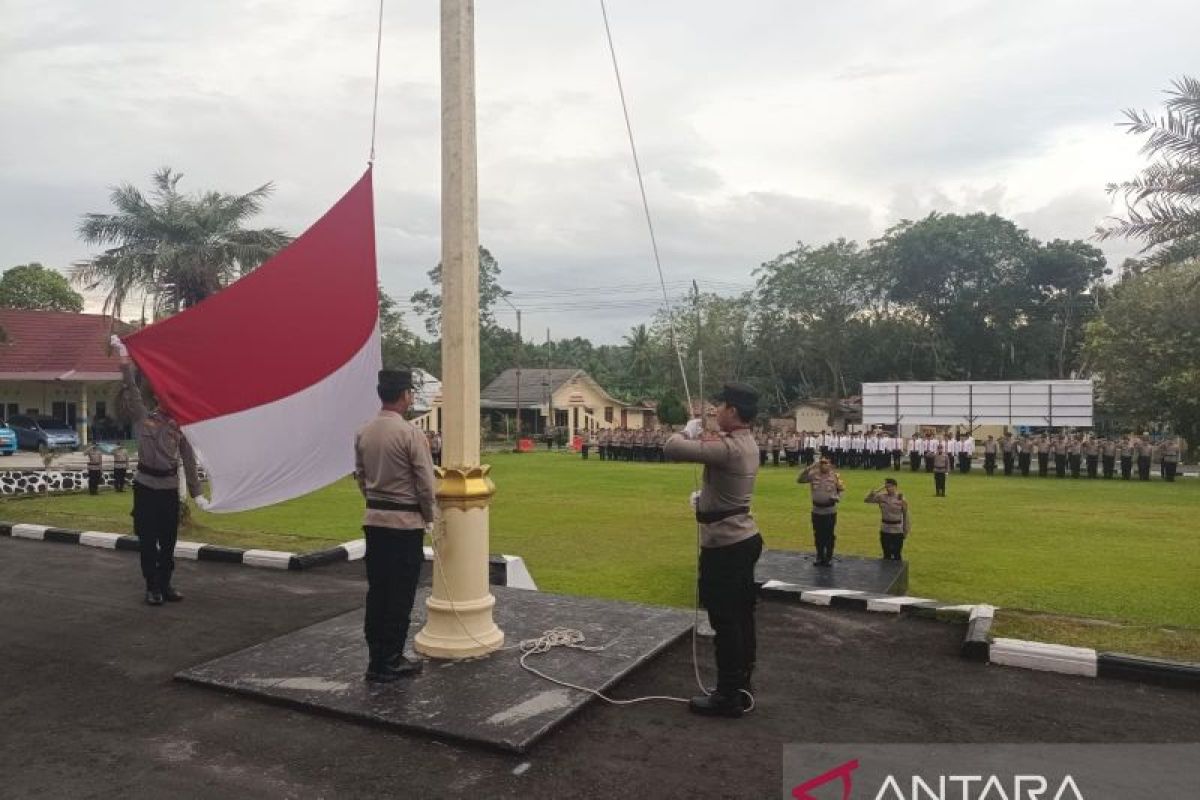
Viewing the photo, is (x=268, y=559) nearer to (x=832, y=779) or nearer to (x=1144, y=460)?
(x=832, y=779)

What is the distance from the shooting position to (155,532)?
6934 mm

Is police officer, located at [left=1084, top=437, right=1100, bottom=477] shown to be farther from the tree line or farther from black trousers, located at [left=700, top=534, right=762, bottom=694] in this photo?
black trousers, located at [left=700, top=534, right=762, bottom=694]

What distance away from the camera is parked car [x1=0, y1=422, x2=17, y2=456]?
28.3 metres

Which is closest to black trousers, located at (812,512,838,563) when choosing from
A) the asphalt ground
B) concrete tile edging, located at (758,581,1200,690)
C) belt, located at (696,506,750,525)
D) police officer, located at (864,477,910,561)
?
police officer, located at (864,477,910,561)

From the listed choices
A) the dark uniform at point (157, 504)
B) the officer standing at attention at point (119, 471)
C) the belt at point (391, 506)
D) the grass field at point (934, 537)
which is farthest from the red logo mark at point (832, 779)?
the officer standing at attention at point (119, 471)

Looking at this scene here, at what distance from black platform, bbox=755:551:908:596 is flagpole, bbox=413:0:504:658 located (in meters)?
2.99

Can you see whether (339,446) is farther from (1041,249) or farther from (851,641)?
(1041,249)

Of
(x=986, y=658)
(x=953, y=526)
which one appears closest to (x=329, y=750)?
(x=986, y=658)

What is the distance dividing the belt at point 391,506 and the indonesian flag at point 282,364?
0.70 m

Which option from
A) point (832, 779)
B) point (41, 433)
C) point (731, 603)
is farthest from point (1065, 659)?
point (41, 433)

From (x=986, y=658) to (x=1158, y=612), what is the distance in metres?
3.19

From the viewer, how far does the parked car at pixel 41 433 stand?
3041 cm

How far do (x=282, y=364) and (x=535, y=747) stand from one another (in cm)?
307

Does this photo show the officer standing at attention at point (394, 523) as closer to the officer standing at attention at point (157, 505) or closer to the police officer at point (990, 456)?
the officer standing at attention at point (157, 505)
